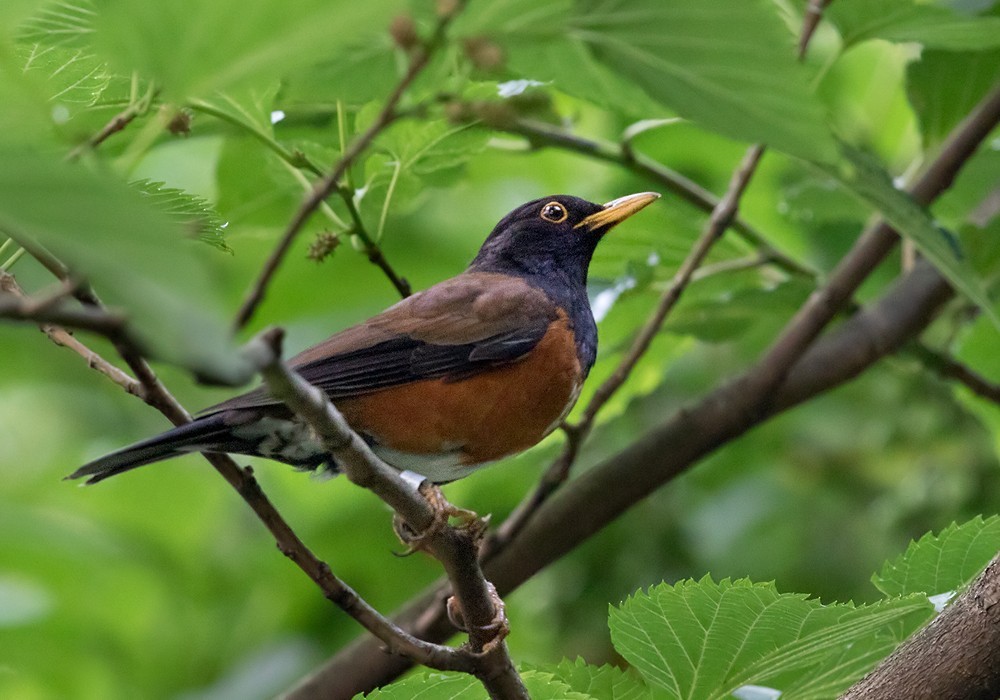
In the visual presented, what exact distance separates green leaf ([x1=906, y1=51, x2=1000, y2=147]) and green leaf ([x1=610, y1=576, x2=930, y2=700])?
2479 mm

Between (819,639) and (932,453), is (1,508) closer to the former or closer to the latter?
(819,639)

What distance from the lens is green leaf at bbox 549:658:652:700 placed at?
2.79m

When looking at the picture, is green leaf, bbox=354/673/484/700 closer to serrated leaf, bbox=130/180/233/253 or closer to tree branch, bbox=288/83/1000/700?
serrated leaf, bbox=130/180/233/253

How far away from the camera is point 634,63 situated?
1809mm

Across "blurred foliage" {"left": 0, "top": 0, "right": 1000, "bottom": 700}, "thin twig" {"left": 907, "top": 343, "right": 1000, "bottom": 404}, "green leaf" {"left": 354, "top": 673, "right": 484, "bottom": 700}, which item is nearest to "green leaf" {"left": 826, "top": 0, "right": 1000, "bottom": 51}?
"blurred foliage" {"left": 0, "top": 0, "right": 1000, "bottom": 700}

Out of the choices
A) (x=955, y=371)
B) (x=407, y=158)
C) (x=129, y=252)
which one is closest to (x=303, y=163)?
(x=407, y=158)

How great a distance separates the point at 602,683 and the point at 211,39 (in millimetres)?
1939

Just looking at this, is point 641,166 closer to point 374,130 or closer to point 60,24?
point 60,24

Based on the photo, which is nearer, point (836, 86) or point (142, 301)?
point (142, 301)

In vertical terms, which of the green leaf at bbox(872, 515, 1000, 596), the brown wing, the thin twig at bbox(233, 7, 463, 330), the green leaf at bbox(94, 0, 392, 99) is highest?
the green leaf at bbox(94, 0, 392, 99)

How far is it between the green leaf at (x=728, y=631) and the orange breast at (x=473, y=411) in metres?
1.22

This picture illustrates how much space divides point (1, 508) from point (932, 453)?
4403mm

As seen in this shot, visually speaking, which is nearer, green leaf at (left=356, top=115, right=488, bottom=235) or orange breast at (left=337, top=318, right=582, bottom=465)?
green leaf at (left=356, top=115, right=488, bottom=235)

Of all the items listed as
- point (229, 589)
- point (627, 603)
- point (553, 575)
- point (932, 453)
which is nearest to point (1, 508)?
point (229, 589)
